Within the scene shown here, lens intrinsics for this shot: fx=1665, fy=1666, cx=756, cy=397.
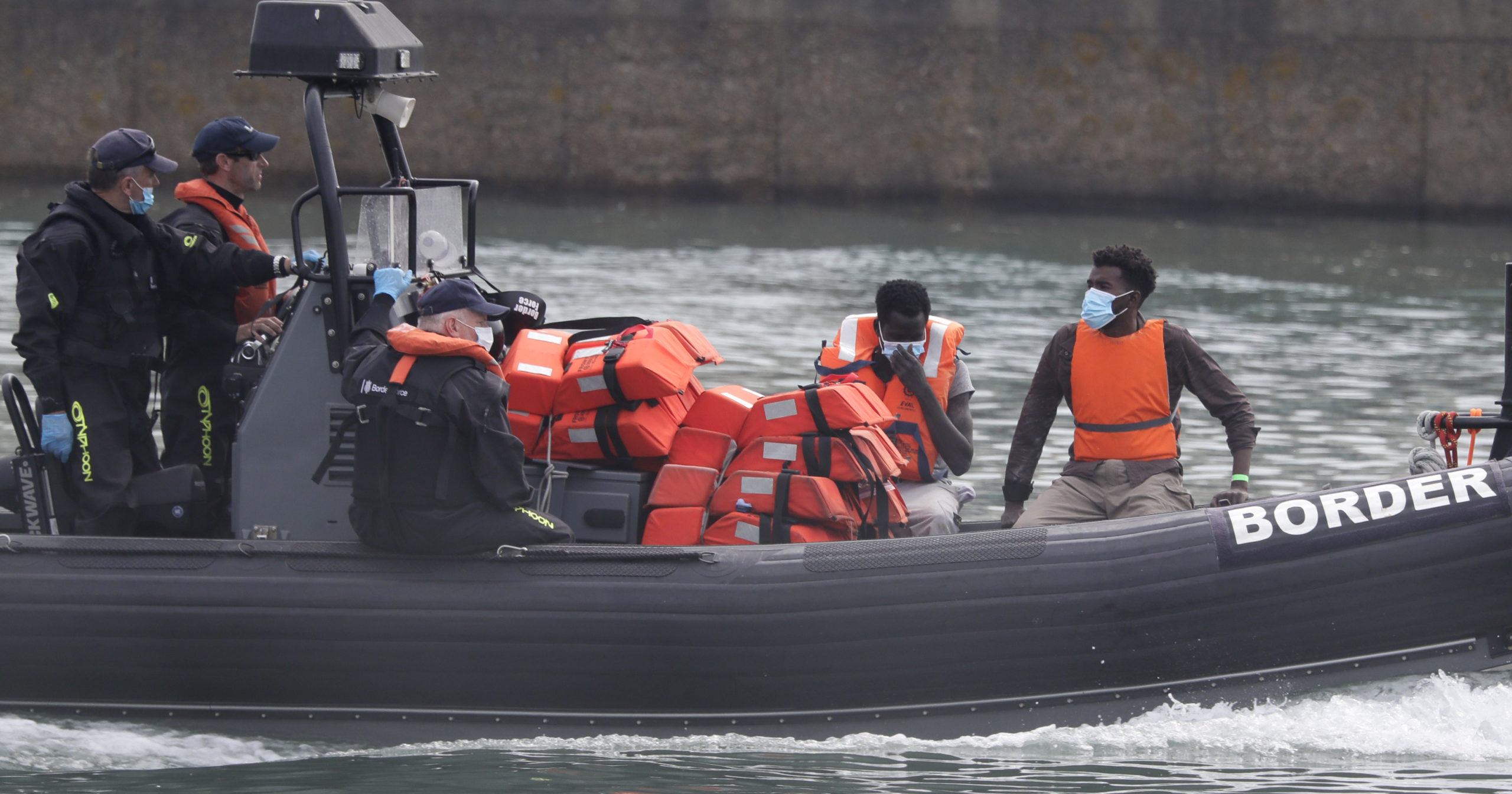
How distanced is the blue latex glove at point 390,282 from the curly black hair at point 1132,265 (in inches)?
78.8

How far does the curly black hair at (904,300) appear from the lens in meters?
5.06

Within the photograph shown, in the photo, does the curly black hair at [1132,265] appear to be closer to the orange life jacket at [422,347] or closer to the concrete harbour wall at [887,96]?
the orange life jacket at [422,347]

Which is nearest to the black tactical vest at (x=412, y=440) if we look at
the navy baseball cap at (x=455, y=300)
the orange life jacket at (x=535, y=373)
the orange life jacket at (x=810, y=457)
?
the navy baseball cap at (x=455, y=300)

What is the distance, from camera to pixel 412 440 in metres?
4.39

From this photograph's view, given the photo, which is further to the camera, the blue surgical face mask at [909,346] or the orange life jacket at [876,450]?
the blue surgical face mask at [909,346]

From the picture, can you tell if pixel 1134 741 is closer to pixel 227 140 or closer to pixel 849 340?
pixel 849 340

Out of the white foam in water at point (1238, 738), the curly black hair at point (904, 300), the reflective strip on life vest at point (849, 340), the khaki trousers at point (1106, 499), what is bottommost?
the white foam in water at point (1238, 738)

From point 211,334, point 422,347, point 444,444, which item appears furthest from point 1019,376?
point 422,347

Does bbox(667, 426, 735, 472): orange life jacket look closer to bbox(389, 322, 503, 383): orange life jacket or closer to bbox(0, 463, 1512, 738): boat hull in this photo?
bbox(0, 463, 1512, 738): boat hull

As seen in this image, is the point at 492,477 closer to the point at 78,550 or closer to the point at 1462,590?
the point at 78,550

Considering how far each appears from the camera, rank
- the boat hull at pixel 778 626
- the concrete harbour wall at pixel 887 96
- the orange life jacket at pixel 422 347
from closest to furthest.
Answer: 1. the orange life jacket at pixel 422 347
2. the boat hull at pixel 778 626
3. the concrete harbour wall at pixel 887 96

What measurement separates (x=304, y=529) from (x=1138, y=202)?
59.0 feet

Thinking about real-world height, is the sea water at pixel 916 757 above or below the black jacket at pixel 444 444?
below

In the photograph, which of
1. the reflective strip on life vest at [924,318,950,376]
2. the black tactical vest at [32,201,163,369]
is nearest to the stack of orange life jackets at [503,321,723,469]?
the reflective strip on life vest at [924,318,950,376]
